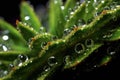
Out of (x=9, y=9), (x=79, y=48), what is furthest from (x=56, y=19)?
(x=9, y=9)

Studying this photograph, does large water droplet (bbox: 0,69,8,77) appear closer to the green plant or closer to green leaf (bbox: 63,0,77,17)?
the green plant

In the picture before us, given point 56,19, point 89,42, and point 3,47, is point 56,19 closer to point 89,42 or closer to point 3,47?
point 3,47

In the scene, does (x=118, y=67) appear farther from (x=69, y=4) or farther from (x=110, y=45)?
(x=69, y=4)

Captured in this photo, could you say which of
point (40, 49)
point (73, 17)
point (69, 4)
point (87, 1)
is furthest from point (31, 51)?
point (69, 4)

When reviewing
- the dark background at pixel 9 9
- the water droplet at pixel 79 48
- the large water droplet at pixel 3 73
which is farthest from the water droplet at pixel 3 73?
the dark background at pixel 9 9

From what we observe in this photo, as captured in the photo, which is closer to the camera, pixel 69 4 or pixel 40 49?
pixel 40 49

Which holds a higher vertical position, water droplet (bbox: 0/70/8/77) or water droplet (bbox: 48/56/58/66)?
water droplet (bbox: 0/70/8/77)

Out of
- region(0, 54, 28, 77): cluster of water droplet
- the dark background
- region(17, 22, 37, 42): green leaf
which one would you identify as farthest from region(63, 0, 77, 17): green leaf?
the dark background

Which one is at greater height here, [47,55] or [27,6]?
[27,6]

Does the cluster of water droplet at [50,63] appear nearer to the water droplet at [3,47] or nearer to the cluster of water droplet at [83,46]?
the cluster of water droplet at [83,46]
